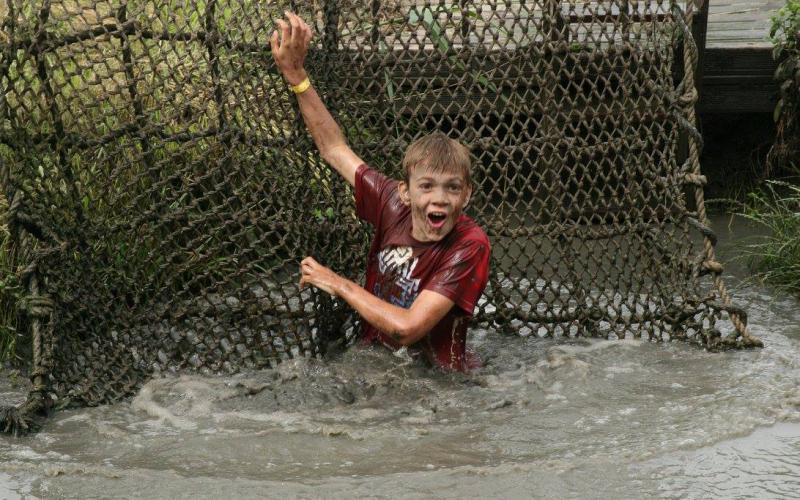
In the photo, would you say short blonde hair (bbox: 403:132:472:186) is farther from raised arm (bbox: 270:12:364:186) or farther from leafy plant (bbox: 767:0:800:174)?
leafy plant (bbox: 767:0:800:174)

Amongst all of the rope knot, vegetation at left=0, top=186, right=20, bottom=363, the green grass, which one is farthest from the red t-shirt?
the green grass

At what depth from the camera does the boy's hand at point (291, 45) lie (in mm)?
4598

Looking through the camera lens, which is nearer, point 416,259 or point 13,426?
point 13,426

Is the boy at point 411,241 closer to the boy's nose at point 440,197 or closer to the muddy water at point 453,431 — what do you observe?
the boy's nose at point 440,197

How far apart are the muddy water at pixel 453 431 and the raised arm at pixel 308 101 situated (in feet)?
2.68

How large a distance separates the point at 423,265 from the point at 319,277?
44cm

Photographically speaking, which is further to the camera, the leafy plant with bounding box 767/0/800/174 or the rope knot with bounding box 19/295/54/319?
the leafy plant with bounding box 767/0/800/174

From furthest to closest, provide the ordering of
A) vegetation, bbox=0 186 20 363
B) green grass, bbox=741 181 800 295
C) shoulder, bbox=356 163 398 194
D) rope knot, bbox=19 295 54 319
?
green grass, bbox=741 181 800 295
vegetation, bbox=0 186 20 363
shoulder, bbox=356 163 398 194
rope knot, bbox=19 295 54 319

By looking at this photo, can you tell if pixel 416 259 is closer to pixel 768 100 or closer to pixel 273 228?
pixel 273 228

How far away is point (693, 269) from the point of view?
537 centimetres

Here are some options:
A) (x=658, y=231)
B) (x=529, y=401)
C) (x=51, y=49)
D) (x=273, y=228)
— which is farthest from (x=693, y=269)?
(x=51, y=49)

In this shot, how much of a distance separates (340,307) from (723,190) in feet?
12.7

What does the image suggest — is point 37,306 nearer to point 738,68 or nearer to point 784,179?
point 738,68

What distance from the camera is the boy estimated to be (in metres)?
4.62
